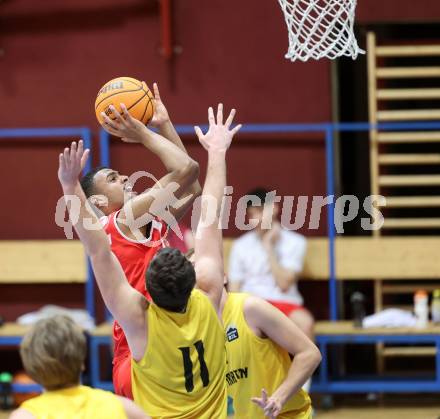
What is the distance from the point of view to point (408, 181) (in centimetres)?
772

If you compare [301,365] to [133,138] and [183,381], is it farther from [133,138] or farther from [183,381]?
[133,138]

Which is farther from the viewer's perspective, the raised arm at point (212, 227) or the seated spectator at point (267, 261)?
the seated spectator at point (267, 261)

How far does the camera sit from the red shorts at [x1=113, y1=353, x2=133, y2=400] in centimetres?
407

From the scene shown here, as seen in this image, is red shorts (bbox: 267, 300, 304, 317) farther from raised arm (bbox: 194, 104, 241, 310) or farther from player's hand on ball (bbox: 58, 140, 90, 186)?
player's hand on ball (bbox: 58, 140, 90, 186)

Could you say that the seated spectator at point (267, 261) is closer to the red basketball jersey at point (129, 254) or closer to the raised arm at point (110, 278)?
the red basketball jersey at point (129, 254)

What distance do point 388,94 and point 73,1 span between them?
270cm

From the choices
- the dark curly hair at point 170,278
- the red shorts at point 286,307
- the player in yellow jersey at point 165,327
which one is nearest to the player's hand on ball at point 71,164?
the player in yellow jersey at point 165,327

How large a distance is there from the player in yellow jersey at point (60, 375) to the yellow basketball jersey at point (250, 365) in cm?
125

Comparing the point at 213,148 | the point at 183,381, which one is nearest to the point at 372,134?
the point at 213,148

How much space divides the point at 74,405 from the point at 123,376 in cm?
129

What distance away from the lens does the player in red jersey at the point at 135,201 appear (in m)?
4.03

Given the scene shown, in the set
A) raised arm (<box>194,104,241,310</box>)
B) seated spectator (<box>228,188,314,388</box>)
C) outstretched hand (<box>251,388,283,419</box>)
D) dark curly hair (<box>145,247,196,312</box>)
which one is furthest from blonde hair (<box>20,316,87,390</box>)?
seated spectator (<box>228,188,314,388</box>)

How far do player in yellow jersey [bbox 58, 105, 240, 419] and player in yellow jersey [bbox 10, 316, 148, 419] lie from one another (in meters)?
0.59

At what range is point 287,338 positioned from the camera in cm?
402
